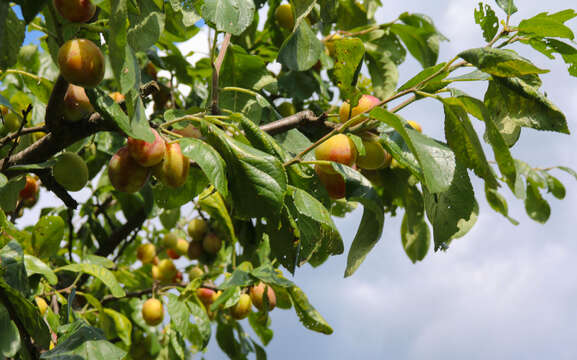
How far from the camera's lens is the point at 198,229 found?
2.56 metres

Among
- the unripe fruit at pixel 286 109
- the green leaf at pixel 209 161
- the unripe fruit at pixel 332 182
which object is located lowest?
the unripe fruit at pixel 286 109

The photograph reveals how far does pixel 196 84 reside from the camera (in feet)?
7.18

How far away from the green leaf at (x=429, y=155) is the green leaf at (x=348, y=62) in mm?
173

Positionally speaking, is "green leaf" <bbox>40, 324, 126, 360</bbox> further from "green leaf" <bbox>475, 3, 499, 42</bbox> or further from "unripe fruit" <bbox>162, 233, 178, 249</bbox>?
"unripe fruit" <bbox>162, 233, 178, 249</bbox>

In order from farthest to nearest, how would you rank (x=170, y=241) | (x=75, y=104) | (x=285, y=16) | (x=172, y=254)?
(x=172, y=254) < (x=170, y=241) < (x=285, y=16) < (x=75, y=104)

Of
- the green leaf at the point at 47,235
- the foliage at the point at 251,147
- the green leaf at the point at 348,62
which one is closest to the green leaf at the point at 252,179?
the foliage at the point at 251,147

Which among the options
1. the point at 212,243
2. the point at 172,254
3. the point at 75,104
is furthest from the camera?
the point at 172,254

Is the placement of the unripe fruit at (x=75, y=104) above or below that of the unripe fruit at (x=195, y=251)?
above

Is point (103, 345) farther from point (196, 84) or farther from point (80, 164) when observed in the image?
point (196, 84)

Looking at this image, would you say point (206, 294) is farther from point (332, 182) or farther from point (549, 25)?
point (549, 25)

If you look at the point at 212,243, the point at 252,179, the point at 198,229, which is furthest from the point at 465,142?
the point at 198,229

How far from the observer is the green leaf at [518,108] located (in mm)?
877

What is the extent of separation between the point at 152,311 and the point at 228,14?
142 centimetres

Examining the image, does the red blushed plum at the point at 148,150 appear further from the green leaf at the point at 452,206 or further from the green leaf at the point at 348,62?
the green leaf at the point at 452,206
